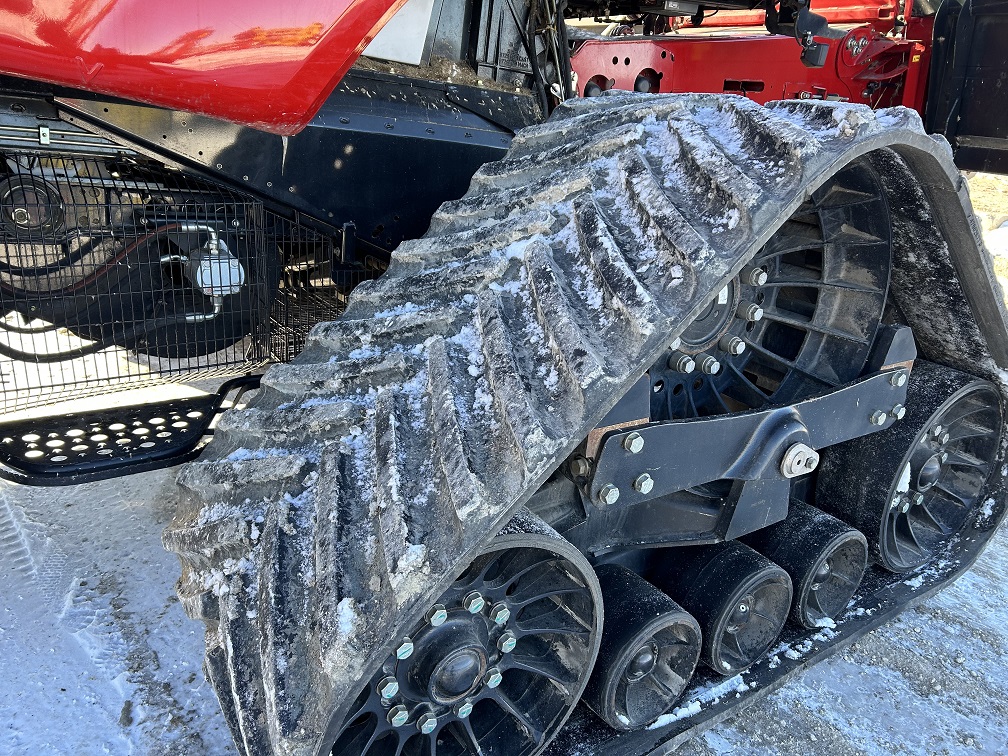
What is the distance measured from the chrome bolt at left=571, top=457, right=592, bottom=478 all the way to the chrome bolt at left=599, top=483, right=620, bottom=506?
44 mm

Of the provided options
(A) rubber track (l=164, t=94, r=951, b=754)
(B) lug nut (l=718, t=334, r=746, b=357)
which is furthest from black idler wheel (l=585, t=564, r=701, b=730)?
(A) rubber track (l=164, t=94, r=951, b=754)

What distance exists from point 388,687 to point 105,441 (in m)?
1.05

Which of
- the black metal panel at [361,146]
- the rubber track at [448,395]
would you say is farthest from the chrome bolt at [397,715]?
the black metal panel at [361,146]

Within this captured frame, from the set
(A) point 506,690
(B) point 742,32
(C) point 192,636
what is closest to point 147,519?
(C) point 192,636

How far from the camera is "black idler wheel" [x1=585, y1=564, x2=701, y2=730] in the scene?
A: 74.6 inches

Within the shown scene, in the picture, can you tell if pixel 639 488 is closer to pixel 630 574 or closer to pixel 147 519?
pixel 630 574

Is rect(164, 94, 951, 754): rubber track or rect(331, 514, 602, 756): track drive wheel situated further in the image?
rect(331, 514, 602, 756): track drive wheel

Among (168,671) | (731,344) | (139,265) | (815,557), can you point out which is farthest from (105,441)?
(815,557)

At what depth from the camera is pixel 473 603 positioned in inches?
62.9

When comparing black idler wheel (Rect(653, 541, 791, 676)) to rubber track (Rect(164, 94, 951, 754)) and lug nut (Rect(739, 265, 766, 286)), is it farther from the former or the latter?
rubber track (Rect(164, 94, 951, 754))

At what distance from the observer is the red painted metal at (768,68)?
12.9 feet

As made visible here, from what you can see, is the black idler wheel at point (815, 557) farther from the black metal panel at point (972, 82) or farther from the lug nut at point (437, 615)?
the black metal panel at point (972, 82)

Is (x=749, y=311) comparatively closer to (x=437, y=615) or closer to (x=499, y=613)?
(x=499, y=613)

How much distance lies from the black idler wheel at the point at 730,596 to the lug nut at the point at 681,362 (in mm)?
515
